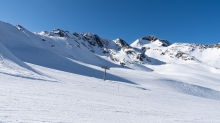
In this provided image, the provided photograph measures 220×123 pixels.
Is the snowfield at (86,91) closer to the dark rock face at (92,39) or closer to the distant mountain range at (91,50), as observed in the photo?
the distant mountain range at (91,50)

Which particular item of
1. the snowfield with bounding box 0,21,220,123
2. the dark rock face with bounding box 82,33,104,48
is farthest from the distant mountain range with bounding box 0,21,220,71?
the snowfield with bounding box 0,21,220,123

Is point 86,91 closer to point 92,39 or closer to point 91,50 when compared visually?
point 91,50

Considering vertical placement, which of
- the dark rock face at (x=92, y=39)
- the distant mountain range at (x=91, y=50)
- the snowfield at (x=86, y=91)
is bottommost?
the snowfield at (x=86, y=91)

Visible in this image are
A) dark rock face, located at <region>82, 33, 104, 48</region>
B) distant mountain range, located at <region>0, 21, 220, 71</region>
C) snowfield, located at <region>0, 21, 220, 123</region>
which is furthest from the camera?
dark rock face, located at <region>82, 33, 104, 48</region>

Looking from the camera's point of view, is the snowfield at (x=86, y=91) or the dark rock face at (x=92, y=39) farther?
the dark rock face at (x=92, y=39)

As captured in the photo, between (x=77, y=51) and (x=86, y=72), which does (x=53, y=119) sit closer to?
(x=86, y=72)

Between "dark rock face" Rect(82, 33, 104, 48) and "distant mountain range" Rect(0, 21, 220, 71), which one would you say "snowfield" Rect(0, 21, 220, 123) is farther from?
"dark rock face" Rect(82, 33, 104, 48)

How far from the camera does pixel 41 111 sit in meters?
5.06

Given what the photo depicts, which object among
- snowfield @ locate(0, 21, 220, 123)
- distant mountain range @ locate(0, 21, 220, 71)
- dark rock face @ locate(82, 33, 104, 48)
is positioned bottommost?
snowfield @ locate(0, 21, 220, 123)

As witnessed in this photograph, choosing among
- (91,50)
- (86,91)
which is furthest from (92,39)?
(86,91)

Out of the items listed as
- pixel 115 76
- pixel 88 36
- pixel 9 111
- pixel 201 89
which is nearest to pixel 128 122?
pixel 9 111

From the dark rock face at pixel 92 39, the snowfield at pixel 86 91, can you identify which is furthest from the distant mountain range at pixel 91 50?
the snowfield at pixel 86 91

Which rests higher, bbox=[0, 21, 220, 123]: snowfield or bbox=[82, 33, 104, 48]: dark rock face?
bbox=[82, 33, 104, 48]: dark rock face

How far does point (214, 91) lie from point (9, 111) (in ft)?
120
